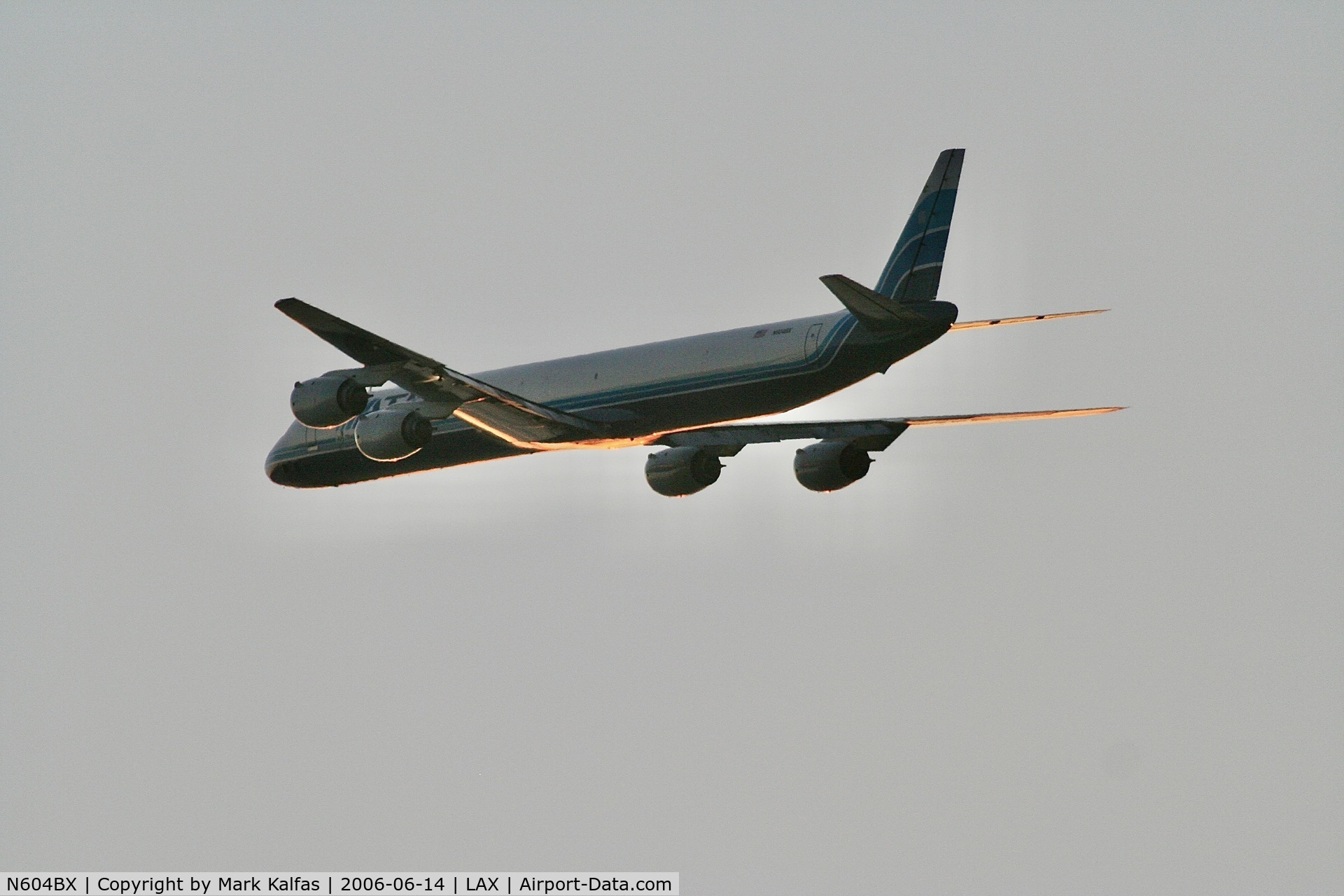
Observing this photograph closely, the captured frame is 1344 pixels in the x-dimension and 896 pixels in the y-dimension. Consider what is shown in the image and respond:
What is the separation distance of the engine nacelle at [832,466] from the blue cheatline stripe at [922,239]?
14.3 ft

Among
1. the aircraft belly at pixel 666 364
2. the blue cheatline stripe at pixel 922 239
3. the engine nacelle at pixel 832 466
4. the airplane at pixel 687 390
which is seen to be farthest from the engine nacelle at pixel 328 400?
the blue cheatline stripe at pixel 922 239

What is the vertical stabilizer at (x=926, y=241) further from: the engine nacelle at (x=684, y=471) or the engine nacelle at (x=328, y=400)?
the engine nacelle at (x=328, y=400)

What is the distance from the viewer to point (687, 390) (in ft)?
148

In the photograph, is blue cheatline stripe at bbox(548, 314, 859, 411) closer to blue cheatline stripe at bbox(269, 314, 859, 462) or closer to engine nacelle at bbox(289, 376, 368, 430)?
blue cheatline stripe at bbox(269, 314, 859, 462)

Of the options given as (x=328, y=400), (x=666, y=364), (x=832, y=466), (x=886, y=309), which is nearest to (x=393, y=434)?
(x=328, y=400)

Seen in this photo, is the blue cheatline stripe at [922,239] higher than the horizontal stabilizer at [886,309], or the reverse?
the blue cheatline stripe at [922,239]

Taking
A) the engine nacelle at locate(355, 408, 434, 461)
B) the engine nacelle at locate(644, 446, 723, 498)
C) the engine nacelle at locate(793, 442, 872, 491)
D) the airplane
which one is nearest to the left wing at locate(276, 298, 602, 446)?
the airplane

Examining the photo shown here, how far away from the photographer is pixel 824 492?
155 feet

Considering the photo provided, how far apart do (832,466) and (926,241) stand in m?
6.04

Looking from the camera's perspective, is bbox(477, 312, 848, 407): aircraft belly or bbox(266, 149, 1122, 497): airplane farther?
bbox(477, 312, 848, 407): aircraft belly

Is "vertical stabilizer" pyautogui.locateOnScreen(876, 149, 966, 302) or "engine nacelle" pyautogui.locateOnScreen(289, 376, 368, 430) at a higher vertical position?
"vertical stabilizer" pyautogui.locateOnScreen(876, 149, 966, 302)

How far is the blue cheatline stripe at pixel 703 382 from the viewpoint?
43.4 m

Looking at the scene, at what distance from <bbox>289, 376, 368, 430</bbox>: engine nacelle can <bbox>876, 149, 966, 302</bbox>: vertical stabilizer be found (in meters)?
11.9

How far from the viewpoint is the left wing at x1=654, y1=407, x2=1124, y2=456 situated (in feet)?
149
